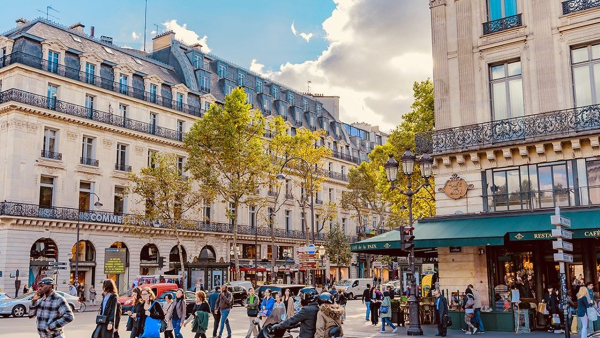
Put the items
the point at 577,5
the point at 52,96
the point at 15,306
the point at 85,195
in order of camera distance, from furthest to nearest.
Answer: the point at 85,195 < the point at 52,96 < the point at 15,306 < the point at 577,5

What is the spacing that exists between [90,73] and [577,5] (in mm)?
32147

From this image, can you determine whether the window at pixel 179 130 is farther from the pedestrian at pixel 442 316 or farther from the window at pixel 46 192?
the pedestrian at pixel 442 316

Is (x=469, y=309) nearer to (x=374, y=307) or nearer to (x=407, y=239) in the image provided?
(x=407, y=239)

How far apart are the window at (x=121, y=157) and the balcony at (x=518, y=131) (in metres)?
26.7

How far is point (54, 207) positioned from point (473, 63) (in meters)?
28.2

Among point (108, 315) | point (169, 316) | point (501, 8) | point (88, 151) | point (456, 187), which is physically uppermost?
point (501, 8)

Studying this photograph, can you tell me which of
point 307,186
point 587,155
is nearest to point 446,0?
point 587,155

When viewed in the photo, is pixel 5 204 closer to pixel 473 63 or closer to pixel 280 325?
pixel 473 63

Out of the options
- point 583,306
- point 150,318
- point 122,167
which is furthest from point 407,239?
point 122,167

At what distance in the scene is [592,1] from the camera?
743 inches

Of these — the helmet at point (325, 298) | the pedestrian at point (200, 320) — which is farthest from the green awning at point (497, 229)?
the helmet at point (325, 298)

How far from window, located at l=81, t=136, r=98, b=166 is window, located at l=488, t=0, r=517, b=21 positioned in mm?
29011

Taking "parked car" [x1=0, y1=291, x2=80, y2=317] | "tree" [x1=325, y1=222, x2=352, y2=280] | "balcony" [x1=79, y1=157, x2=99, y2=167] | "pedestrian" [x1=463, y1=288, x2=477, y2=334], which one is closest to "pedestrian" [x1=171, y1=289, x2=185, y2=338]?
"pedestrian" [x1=463, y1=288, x2=477, y2=334]

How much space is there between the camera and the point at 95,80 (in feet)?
133
